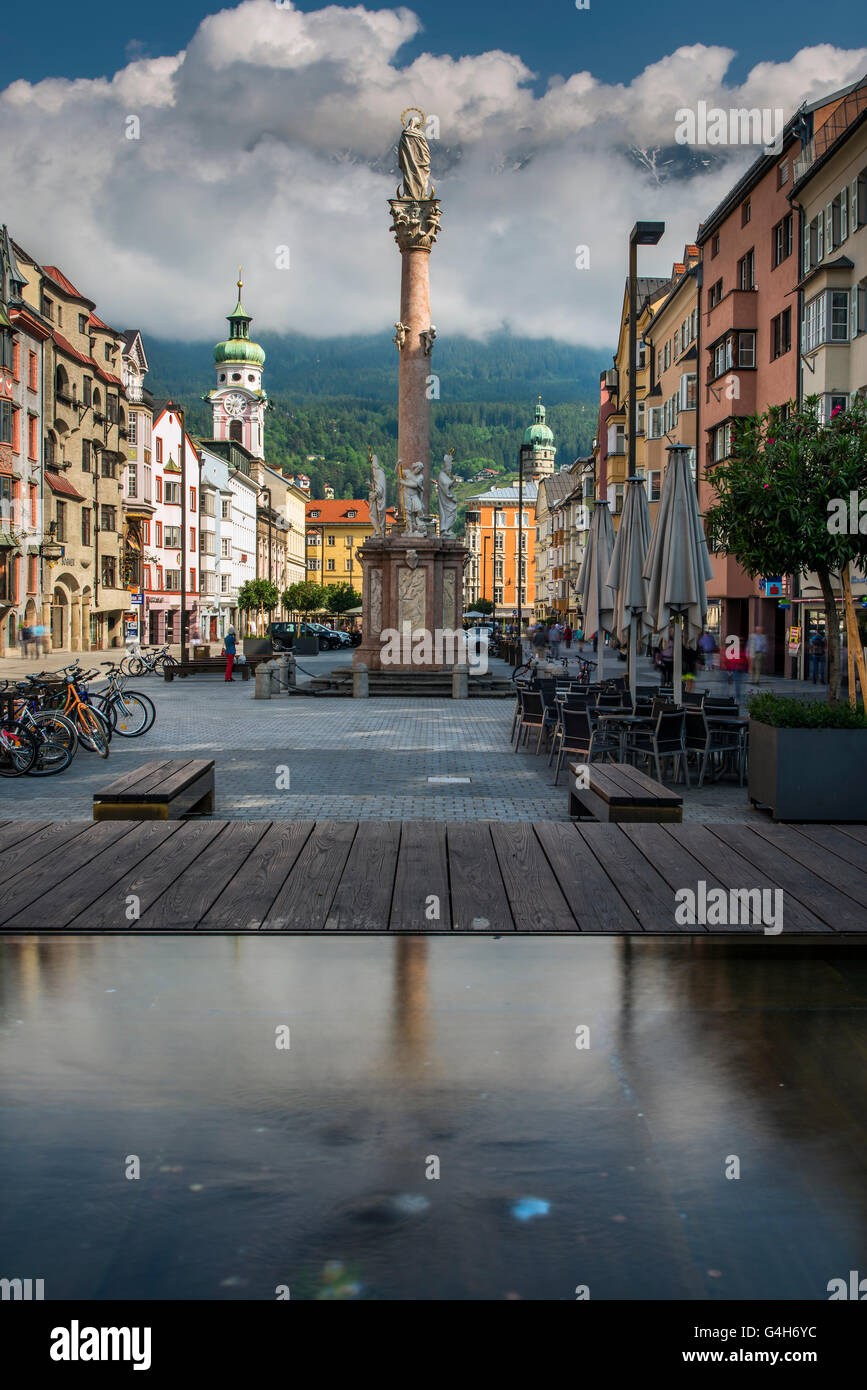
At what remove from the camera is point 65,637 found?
57.4 meters

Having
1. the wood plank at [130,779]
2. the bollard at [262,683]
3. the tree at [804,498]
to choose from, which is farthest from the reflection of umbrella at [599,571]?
the wood plank at [130,779]

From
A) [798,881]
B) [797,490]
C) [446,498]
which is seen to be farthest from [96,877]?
[446,498]

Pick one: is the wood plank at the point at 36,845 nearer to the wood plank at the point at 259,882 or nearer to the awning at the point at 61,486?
the wood plank at the point at 259,882

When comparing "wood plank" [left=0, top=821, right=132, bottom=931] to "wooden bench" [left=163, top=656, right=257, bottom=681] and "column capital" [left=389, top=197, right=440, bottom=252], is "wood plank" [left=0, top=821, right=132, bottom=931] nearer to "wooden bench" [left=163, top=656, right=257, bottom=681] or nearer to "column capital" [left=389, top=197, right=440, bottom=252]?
"column capital" [left=389, top=197, right=440, bottom=252]

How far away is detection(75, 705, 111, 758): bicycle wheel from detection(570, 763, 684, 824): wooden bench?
8567mm

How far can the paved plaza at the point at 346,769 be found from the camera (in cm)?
1214

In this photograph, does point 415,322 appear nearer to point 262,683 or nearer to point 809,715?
point 262,683

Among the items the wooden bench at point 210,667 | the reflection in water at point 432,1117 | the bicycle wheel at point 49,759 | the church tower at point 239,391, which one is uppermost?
the church tower at point 239,391

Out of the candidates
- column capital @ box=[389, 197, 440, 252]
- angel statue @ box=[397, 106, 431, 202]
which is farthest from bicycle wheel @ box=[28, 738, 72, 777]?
angel statue @ box=[397, 106, 431, 202]

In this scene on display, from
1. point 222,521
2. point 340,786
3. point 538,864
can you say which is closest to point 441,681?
point 340,786

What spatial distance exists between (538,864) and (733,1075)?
273 centimetres

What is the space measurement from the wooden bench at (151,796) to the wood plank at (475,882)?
2.27 m
